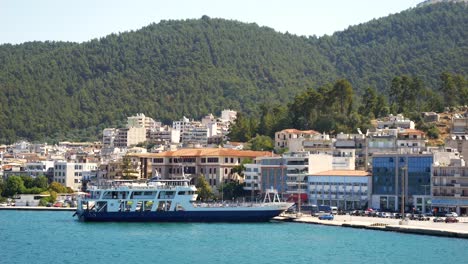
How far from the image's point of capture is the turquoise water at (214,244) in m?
60.2

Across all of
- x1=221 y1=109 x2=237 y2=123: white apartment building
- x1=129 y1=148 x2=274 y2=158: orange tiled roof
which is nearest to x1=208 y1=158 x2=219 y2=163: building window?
x1=129 y1=148 x2=274 y2=158: orange tiled roof

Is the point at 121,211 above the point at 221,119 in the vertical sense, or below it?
below

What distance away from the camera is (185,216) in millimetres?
85688

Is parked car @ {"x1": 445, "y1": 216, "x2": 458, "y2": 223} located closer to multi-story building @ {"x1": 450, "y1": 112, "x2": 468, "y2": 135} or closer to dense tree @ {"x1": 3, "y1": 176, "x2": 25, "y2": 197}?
multi-story building @ {"x1": 450, "y1": 112, "x2": 468, "y2": 135}

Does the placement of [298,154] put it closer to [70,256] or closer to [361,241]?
[361,241]

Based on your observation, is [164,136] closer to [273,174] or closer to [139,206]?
[273,174]

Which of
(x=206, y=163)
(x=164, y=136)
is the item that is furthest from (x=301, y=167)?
(x=164, y=136)

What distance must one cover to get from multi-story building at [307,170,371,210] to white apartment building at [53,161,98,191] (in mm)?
40092

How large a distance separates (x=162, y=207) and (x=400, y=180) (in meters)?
20.0

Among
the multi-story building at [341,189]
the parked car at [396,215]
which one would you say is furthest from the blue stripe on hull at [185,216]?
the multi-story building at [341,189]

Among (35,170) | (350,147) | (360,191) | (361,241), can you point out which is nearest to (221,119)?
(35,170)

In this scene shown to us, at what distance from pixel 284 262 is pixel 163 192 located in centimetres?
2921

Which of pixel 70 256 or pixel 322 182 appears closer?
pixel 70 256

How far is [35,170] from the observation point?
132000 mm
